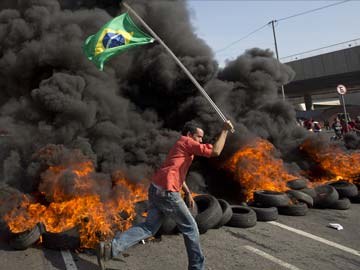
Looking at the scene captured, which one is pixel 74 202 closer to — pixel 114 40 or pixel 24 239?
pixel 24 239

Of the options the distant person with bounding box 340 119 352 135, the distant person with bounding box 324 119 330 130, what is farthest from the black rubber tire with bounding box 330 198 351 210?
the distant person with bounding box 324 119 330 130

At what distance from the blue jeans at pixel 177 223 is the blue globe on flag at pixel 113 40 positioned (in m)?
3.19

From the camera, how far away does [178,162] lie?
4496 millimetres

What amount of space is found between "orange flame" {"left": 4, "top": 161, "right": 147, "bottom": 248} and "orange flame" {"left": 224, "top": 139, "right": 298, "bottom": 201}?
304cm

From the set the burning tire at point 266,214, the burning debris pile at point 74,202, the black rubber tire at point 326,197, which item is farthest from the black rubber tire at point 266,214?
the burning debris pile at point 74,202

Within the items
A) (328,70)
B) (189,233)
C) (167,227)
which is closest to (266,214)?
(167,227)

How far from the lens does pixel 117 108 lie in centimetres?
1006

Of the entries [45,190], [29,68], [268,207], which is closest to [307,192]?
[268,207]

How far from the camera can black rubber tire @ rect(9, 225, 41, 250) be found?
5.38 m

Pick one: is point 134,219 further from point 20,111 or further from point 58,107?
point 20,111

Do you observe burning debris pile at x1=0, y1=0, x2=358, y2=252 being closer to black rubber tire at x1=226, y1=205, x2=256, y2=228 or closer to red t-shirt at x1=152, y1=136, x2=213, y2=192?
red t-shirt at x1=152, y1=136, x2=213, y2=192

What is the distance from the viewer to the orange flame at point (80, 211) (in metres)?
5.57

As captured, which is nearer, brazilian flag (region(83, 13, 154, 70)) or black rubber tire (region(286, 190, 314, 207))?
brazilian flag (region(83, 13, 154, 70))

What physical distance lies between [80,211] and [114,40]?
3.11m
